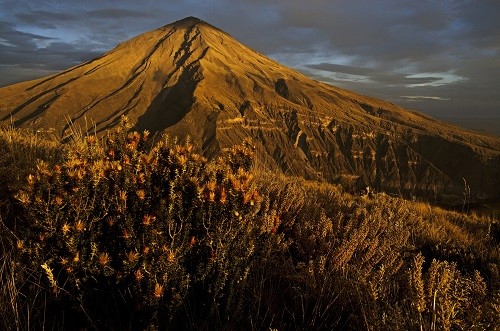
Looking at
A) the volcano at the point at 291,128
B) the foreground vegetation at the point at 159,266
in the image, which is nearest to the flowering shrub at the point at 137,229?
the foreground vegetation at the point at 159,266

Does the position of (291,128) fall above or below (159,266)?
below

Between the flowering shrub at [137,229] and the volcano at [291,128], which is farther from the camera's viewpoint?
the volcano at [291,128]

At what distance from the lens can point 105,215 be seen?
2.80 m

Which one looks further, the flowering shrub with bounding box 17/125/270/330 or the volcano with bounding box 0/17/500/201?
the volcano with bounding box 0/17/500/201

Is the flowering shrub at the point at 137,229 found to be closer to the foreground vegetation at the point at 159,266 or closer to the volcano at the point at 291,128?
the foreground vegetation at the point at 159,266

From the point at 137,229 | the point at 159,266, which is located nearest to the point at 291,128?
the point at 137,229

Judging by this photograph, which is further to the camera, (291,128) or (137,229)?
(291,128)

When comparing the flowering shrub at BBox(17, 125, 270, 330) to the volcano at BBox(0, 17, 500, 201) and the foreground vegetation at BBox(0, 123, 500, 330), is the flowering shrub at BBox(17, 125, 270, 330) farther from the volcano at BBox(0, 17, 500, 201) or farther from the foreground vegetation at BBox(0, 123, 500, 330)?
the volcano at BBox(0, 17, 500, 201)

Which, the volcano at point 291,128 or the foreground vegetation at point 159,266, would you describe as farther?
the volcano at point 291,128

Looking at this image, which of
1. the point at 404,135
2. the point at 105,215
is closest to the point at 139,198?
the point at 105,215

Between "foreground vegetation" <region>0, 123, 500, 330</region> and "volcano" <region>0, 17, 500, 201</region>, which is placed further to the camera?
"volcano" <region>0, 17, 500, 201</region>

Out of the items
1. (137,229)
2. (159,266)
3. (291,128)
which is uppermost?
(137,229)

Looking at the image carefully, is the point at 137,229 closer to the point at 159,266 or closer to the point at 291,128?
the point at 159,266

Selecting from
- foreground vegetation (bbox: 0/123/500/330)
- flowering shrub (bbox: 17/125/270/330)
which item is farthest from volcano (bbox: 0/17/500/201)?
flowering shrub (bbox: 17/125/270/330)
